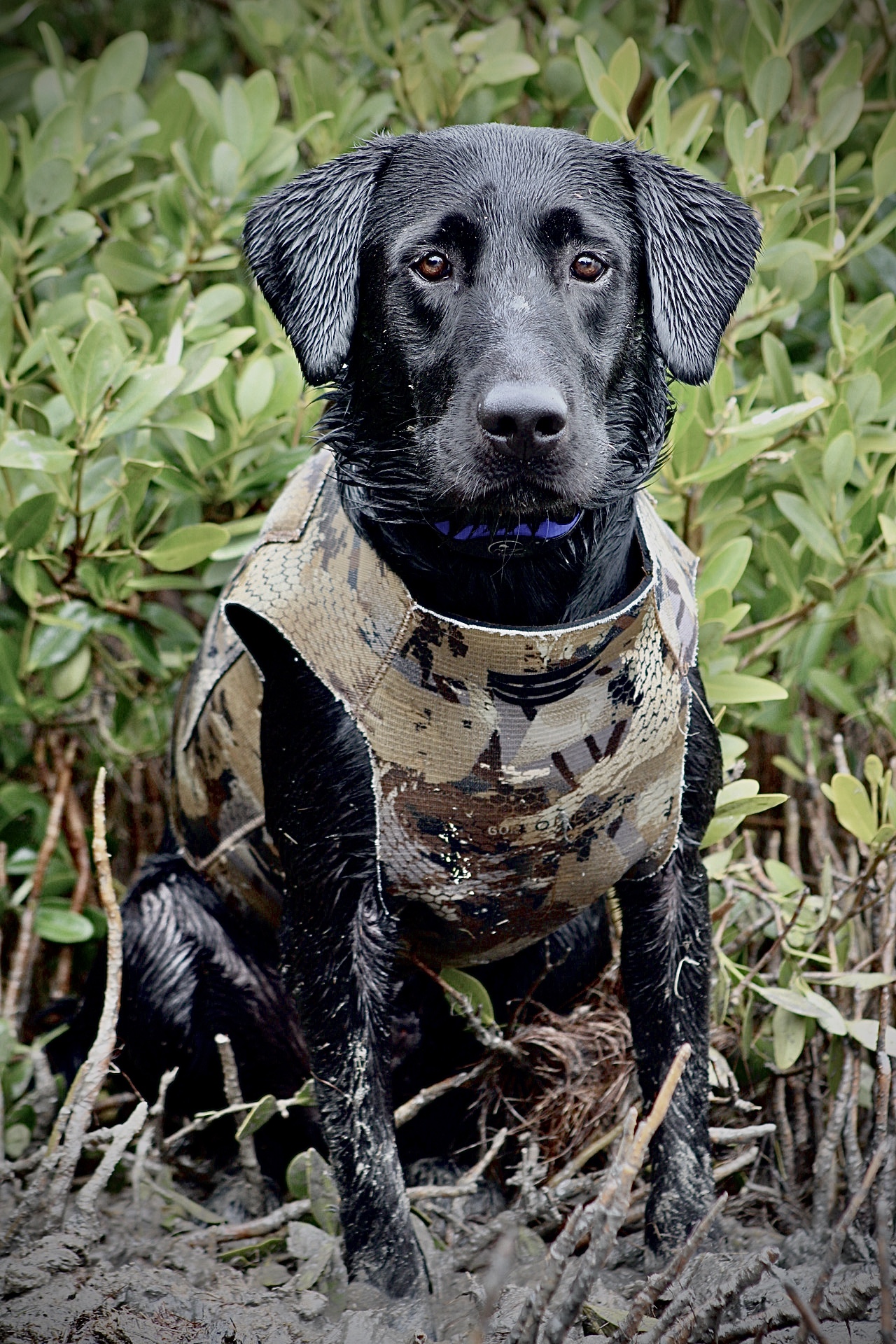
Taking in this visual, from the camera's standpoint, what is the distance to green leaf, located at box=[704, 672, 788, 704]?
8.86 ft

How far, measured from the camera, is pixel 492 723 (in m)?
1.99

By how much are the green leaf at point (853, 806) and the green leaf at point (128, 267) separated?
2.01 meters

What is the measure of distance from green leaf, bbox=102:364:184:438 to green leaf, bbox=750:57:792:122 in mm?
1502

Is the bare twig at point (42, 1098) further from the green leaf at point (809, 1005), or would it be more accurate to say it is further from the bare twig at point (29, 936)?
the green leaf at point (809, 1005)

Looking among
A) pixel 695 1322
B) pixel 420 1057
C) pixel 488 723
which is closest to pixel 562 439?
pixel 488 723

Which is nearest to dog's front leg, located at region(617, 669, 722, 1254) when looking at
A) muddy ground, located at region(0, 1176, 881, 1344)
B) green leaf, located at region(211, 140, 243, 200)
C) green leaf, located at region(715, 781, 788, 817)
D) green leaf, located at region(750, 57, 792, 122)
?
muddy ground, located at region(0, 1176, 881, 1344)

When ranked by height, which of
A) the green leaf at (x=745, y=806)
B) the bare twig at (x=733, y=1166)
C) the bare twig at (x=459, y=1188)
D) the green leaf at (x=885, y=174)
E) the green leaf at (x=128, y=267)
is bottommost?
the bare twig at (x=733, y=1166)

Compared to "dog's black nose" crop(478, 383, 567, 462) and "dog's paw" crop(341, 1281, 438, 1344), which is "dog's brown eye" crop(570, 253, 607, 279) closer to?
"dog's black nose" crop(478, 383, 567, 462)

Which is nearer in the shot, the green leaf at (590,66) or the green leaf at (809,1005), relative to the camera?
the green leaf at (809,1005)

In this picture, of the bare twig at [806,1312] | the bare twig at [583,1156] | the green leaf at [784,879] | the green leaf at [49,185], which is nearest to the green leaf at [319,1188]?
the bare twig at [583,1156]

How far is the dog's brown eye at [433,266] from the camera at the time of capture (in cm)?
204

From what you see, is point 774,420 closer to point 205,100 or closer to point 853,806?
point 853,806

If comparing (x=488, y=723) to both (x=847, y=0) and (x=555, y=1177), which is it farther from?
(x=847, y=0)

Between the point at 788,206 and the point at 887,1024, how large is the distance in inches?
67.8
